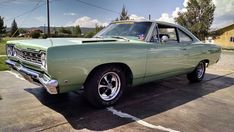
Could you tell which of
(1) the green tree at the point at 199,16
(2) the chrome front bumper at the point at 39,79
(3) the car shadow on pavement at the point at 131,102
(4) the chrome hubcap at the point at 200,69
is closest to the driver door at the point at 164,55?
(3) the car shadow on pavement at the point at 131,102

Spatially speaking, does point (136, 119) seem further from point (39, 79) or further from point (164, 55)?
point (164, 55)

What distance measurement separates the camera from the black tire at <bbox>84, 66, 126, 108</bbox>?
3.96m

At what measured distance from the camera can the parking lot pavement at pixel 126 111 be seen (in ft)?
11.7

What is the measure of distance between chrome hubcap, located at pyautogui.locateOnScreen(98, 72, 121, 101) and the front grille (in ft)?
3.50

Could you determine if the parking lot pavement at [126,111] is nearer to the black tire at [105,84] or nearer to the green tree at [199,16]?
the black tire at [105,84]

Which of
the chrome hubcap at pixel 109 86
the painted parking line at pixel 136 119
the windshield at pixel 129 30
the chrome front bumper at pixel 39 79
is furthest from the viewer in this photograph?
the windshield at pixel 129 30

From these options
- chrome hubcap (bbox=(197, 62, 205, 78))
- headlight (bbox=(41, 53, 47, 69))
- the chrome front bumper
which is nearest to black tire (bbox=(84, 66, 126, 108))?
the chrome front bumper

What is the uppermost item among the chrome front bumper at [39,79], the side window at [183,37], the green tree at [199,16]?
the green tree at [199,16]

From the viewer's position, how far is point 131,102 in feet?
15.4

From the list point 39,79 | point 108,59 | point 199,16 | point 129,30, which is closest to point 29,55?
point 39,79

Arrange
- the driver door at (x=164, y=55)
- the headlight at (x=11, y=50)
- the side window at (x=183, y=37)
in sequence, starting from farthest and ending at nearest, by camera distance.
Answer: the side window at (x=183, y=37) → the driver door at (x=164, y=55) → the headlight at (x=11, y=50)

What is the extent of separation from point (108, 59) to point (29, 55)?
50.8 inches

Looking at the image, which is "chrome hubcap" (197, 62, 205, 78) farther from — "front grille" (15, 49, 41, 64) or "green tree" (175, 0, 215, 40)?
"green tree" (175, 0, 215, 40)

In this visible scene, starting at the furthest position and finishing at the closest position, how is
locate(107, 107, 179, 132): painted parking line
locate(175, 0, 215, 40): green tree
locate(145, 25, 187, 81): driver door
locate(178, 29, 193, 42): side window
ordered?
locate(175, 0, 215, 40): green tree → locate(178, 29, 193, 42): side window → locate(145, 25, 187, 81): driver door → locate(107, 107, 179, 132): painted parking line
